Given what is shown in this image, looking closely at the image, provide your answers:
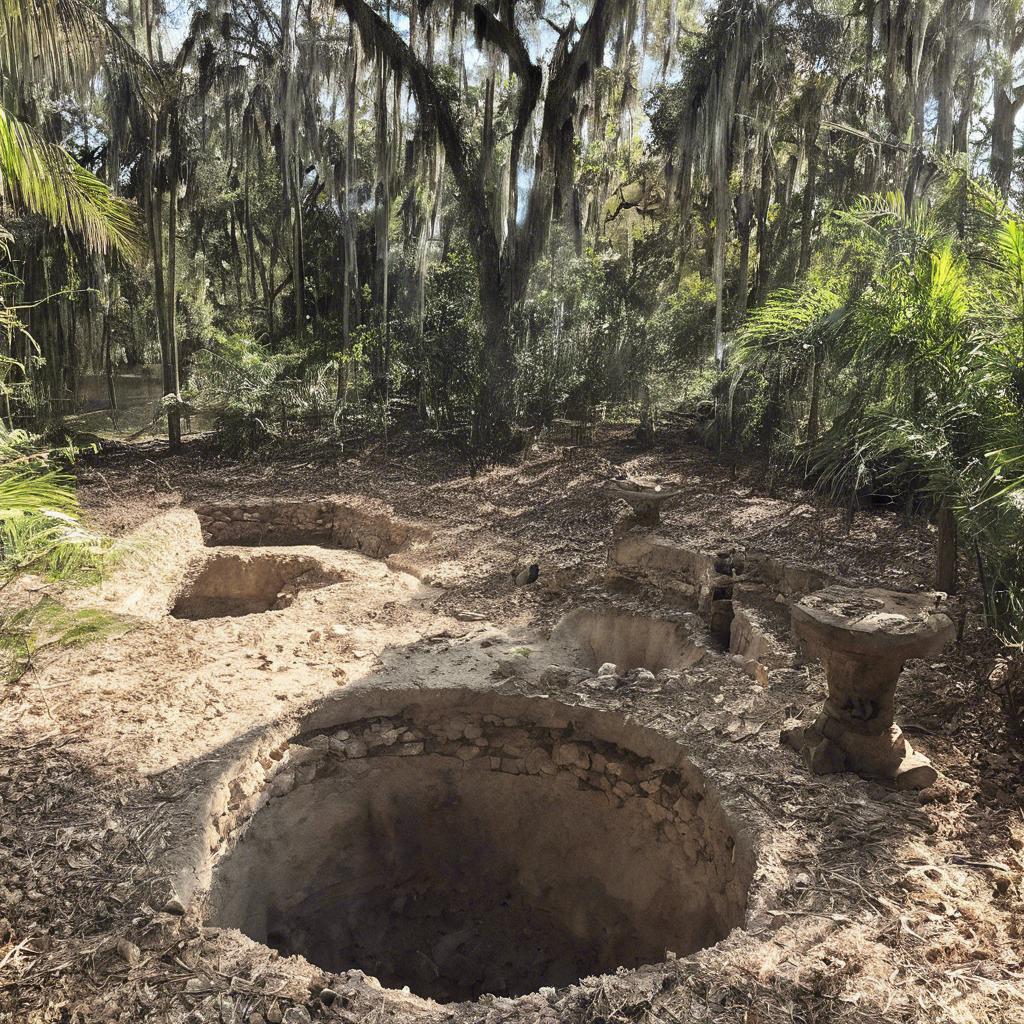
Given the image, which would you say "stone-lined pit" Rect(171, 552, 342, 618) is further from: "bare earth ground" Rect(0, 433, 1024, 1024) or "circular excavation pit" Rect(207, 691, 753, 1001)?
"circular excavation pit" Rect(207, 691, 753, 1001)

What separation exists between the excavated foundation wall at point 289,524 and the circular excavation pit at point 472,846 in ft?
16.6

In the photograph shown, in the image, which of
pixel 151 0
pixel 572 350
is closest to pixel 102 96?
pixel 151 0

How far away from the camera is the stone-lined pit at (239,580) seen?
8.36 m

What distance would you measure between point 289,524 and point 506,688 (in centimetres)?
614

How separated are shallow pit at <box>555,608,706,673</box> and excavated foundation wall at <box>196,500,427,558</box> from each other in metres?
3.98

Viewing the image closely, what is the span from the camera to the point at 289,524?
10227mm

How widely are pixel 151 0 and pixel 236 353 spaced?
18.4 feet

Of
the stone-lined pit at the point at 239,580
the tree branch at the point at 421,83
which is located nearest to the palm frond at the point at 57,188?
the stone-lined pit at the point at 239,580

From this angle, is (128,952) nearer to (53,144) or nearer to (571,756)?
(571,756)

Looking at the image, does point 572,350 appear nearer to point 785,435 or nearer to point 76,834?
point 785,435

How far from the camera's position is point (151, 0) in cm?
1190

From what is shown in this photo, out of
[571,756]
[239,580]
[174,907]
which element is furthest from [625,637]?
[239,580]

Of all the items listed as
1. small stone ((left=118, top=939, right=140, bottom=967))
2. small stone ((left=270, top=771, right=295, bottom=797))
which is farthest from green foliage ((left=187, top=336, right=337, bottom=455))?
small stone ((left=118, top=939, right=140, bottom=967))

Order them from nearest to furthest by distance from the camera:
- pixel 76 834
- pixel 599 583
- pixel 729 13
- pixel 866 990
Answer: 1. pixel 866 990
2. pixel 76 834
3. pixel 599 583
4. pixel 729 13
